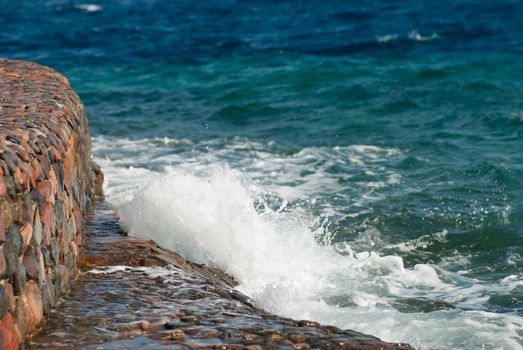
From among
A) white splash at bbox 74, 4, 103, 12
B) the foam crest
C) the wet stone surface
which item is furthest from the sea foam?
white splash at bbox 74, 4, 103, 12

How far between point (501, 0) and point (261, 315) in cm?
2277

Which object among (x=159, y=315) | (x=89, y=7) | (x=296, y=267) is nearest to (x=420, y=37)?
(x=89, y=7)

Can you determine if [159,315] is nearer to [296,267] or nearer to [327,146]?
[296,267]

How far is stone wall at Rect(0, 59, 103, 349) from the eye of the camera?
493 cm

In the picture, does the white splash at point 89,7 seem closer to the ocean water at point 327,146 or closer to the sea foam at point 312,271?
the ocean water at point 327,146

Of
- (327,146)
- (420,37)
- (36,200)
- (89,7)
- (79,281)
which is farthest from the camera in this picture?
(89,7)

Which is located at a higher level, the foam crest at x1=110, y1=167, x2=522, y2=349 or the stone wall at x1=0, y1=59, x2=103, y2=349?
the stone wall at x1=0, y1=59, x2=103, y2=349

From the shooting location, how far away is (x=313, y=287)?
26.1 ft

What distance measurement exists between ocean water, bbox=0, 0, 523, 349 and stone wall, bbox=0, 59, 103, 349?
3.87 ft

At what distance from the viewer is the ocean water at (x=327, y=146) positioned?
26.0 feet

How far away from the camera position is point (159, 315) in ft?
18.8

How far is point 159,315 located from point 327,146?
8.07m

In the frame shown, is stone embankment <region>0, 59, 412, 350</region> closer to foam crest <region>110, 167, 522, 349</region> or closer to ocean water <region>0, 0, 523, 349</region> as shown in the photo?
foam crest <region>110, 167, 522, 349</region>

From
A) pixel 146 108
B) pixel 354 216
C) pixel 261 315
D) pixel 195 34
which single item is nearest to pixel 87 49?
pixel 195 34
